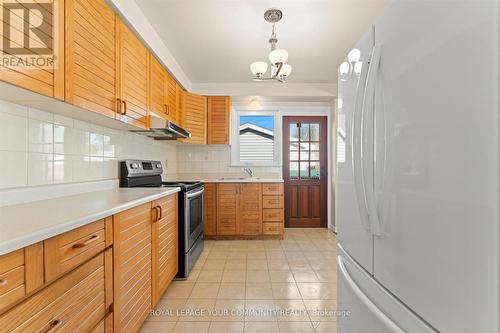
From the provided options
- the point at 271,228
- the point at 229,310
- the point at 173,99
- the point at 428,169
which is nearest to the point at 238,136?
the point at 173,99

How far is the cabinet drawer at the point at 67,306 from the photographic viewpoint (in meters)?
0.72

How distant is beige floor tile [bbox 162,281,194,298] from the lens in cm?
203

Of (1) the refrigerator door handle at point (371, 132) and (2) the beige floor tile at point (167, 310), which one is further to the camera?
(2) the beige floor tile at point (167, 310)

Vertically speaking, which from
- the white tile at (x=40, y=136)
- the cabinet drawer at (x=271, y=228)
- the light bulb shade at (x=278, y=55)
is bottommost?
the cabinet drawer at (x=271, y=228)

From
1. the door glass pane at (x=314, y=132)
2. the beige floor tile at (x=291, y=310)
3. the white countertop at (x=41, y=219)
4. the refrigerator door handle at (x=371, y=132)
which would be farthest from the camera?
the door glass pane at (x=314, y=132)

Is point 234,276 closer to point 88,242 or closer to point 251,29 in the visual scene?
point 88,242

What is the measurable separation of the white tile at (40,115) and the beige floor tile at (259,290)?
6.21ft

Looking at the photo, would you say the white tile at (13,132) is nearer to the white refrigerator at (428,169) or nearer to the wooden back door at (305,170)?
the white refrigerator at (428,169)

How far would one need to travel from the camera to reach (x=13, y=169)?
121cm

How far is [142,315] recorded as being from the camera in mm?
1527

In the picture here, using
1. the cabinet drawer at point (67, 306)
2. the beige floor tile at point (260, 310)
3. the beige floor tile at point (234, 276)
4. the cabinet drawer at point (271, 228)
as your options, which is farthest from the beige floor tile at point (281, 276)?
the cabinet drawer at point (67, 306)

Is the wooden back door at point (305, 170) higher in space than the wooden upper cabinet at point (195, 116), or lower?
lower

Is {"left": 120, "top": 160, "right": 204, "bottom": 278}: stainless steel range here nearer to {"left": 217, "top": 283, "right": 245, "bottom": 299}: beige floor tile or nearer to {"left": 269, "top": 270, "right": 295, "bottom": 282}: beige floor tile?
{"left": 217, "top": 283, "right": 245, "bottom": 299}: beige floor tile

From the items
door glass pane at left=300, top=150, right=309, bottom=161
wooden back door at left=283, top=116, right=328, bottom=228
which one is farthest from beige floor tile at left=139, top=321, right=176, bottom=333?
door glass pane at left=300, top=150, right=309, bottom=161
